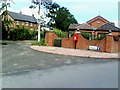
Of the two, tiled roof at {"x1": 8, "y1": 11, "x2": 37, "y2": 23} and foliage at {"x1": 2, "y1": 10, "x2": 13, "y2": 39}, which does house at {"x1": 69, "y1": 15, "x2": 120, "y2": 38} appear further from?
tiled roof at {"x1": 8, "y1": 11, "x2": 37, "y2": 23}

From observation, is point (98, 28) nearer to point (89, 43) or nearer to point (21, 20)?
point (89, 43)

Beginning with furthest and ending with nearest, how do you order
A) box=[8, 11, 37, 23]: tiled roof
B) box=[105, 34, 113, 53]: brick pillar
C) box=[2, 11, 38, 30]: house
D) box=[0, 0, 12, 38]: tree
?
box=[8, 11, 37, 23]: tiled roof < box=[2, 11, 38, 30]: house < box=[0, 0, 12, 38]: tree < box=[105, 34, 113, 53]: brick pillar

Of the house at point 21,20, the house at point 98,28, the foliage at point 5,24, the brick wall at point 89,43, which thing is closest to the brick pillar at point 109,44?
the brick wall at point 89,43

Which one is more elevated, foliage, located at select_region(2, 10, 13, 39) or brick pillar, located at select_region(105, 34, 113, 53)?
foliage, located at select_region(2, 10, 13, 39)

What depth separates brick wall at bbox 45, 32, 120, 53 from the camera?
76.0 ft

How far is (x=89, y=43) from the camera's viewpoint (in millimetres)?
25047

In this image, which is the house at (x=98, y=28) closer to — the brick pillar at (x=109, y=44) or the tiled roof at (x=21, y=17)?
the brick pillar at (x=109, y=44)

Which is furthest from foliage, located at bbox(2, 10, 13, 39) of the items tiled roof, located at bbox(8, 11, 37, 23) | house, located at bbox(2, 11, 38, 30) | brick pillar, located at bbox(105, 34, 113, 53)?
brick pillar, located at bbox(105, 34, 113, 53)

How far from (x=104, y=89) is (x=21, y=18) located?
6511 cm

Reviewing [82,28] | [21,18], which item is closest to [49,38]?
[82,28]

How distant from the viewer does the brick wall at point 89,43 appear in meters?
23.2

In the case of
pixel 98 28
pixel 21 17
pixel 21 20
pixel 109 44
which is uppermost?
pixel 21 17

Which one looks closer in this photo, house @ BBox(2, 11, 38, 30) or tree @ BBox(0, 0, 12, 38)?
tree @ BBox(0, 0, 12, 38)

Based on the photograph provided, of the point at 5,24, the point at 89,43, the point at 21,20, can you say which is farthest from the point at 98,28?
the point at 21,20
